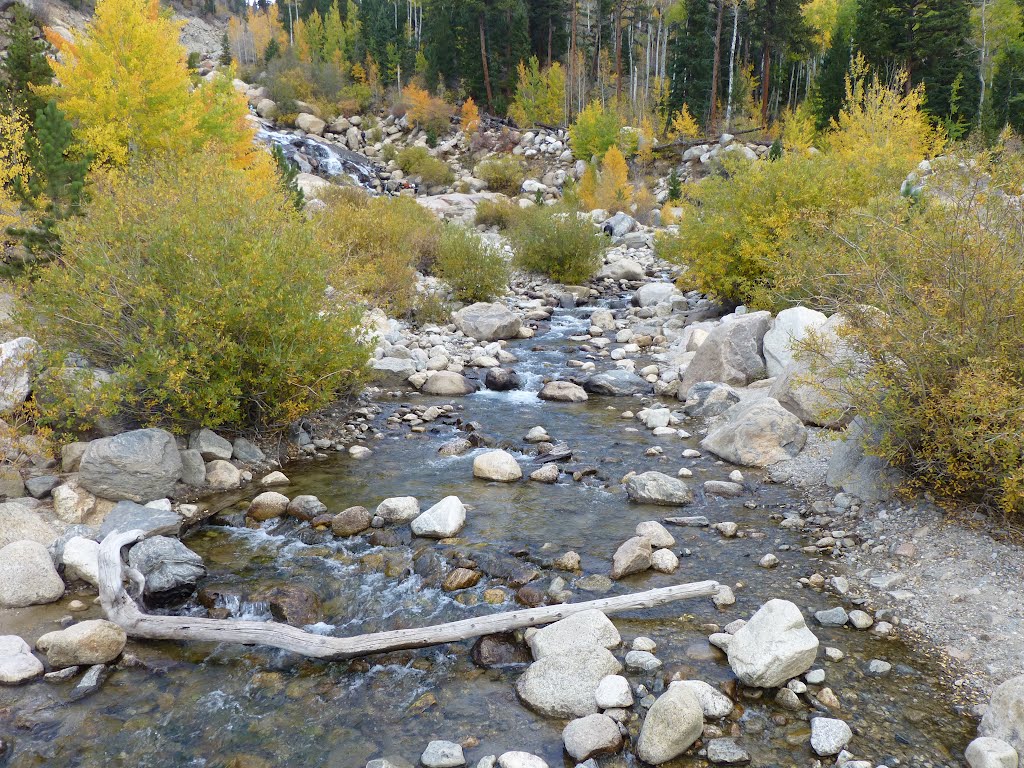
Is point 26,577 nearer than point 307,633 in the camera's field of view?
No

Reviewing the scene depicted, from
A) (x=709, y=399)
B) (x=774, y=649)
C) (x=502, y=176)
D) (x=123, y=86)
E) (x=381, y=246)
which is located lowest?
(x=709, y=399)

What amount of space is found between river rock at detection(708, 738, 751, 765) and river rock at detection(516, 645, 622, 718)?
2.59 feet

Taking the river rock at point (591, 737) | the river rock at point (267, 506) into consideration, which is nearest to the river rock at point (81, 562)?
the river rock at point (267, 506)

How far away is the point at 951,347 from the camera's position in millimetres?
5906

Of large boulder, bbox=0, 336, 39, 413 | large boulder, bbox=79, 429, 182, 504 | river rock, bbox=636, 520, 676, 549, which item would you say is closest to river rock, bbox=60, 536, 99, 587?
large boulder, bbox=79, 429, 182, 504

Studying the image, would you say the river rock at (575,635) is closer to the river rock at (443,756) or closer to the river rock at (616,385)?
the river rock at (443,756)

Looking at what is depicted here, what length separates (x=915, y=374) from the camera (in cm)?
624

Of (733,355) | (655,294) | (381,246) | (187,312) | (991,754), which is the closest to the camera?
(991,754)

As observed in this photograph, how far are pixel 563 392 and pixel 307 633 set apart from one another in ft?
24.6

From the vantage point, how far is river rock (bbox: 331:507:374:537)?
7305 mm

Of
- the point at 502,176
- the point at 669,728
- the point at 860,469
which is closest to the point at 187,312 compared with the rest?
the point at 669,728

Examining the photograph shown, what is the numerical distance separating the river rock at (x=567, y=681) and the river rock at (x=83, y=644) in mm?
3104

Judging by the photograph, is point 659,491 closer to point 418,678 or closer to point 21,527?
point 418,678

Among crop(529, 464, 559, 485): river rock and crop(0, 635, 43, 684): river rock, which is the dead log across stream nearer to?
crop(0, 635, 43, 684): river rock
